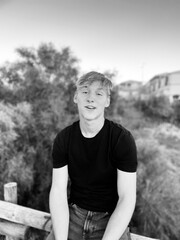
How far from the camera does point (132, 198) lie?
990mm

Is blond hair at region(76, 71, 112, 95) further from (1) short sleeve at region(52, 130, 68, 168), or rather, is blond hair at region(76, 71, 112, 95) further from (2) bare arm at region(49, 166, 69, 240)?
(2) bare arm at region(49, 166, 69, 240)

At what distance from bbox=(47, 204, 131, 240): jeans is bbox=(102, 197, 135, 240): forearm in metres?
0.13

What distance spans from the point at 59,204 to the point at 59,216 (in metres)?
0.07

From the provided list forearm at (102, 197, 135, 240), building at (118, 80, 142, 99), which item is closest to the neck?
forearm at (102, 197, 135, 240)

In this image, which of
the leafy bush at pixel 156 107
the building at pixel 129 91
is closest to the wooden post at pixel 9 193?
the building at pixel 129 91

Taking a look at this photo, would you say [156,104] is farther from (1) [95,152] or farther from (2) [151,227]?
(1) [95,152]

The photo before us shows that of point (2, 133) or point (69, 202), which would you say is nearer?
point (69, 202)

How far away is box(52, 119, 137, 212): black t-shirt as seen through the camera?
1.06 meters

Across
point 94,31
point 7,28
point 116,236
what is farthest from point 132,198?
point 94,31

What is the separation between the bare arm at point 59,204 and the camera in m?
1.05

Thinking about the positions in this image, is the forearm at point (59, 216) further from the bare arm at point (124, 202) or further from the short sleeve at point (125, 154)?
the short sleeve at point (125, 154)

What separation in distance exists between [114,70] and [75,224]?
6997 mm

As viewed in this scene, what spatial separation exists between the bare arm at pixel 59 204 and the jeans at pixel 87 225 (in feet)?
0.24

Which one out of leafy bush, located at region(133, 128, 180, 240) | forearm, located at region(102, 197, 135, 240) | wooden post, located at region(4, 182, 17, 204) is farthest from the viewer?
leafy bush, located at region(133, 128, 180, 240)
